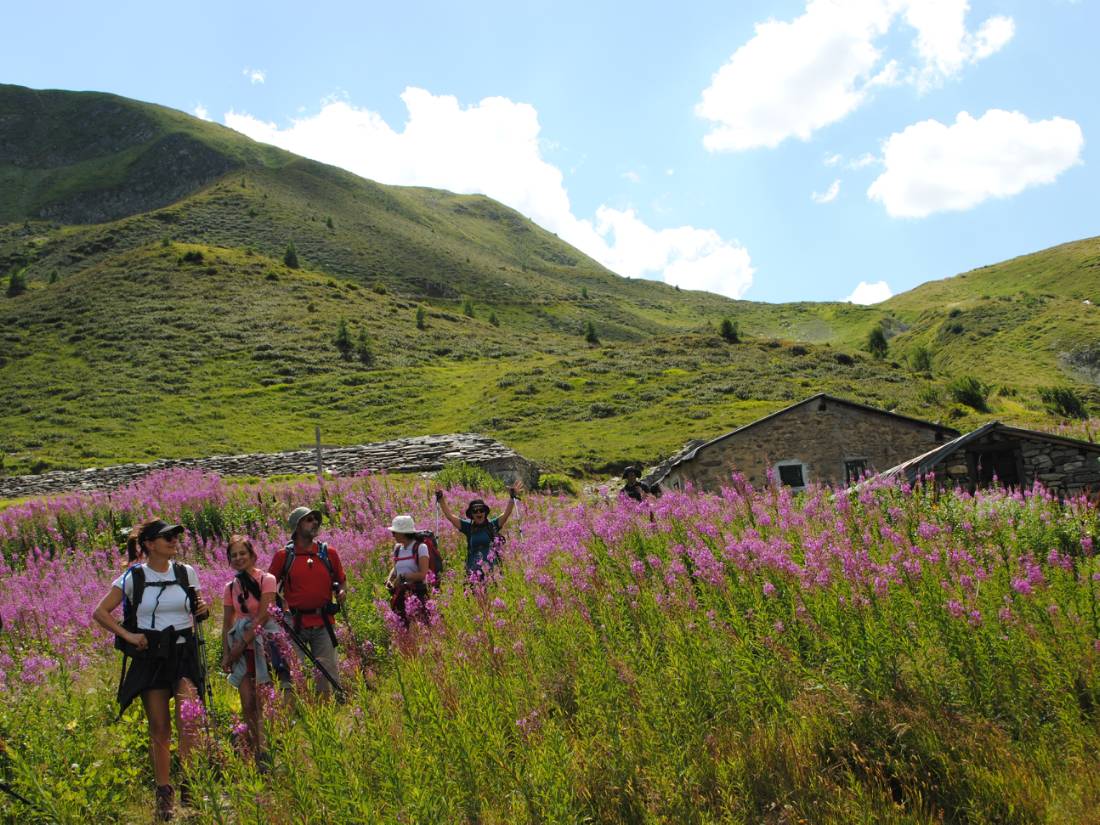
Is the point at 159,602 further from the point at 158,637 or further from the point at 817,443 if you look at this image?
the point at 817,443

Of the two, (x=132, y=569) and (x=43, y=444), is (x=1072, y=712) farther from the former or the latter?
(x=43, y=444)

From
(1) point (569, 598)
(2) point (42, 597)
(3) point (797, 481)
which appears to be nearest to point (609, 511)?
(1) point (569, 598)

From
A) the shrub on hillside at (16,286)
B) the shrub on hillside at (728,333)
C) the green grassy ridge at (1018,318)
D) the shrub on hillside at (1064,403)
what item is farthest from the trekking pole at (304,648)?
the green grassy ridge at (1018,318)

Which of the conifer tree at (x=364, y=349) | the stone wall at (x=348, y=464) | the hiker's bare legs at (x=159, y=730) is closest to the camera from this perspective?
the hiker's bare legs at (x=159, y=730)

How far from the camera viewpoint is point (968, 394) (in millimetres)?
52344

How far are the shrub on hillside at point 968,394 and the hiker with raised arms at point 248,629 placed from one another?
179ft

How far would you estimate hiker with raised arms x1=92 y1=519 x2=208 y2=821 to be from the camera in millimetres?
5211

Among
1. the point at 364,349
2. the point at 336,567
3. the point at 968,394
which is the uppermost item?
the point at 364,349

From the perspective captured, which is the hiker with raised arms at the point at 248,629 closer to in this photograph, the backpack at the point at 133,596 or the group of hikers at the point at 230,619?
the group of hikers at the point at 230,619

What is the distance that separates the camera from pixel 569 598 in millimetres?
6164

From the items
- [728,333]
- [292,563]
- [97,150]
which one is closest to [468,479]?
[292,563]

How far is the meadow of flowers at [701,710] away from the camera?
3805 millimetres

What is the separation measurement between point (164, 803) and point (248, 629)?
1280 mm

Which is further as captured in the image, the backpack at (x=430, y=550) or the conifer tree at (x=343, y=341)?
the conifer tree at (x=343, y=341)
